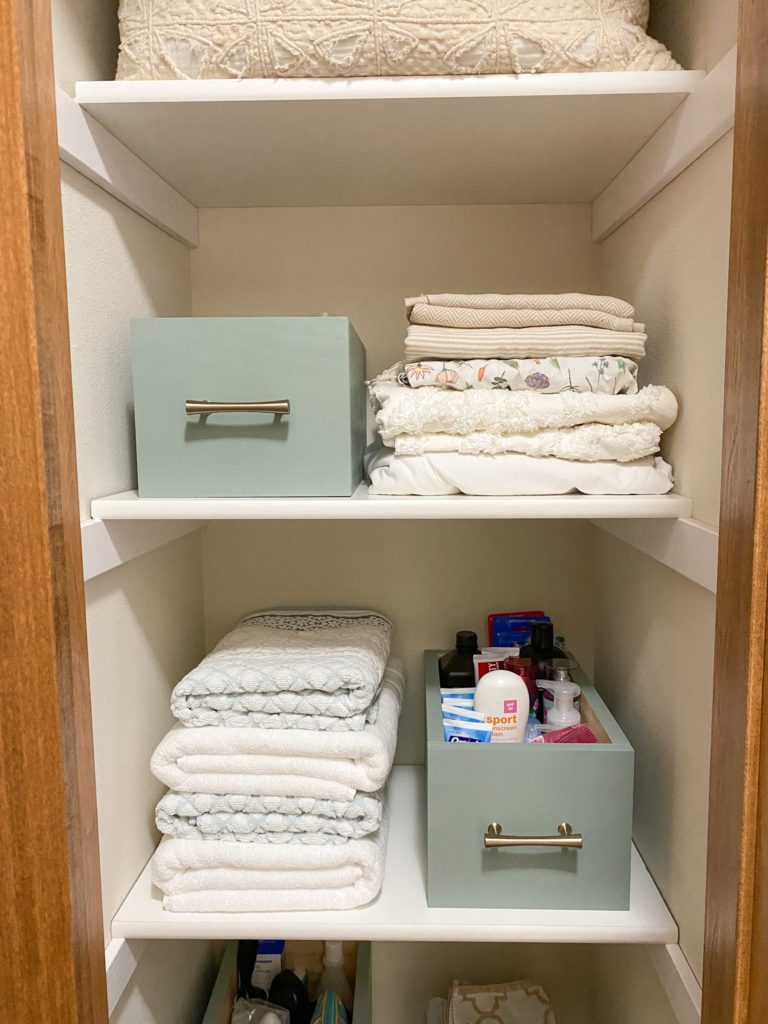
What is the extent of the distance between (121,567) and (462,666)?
18.4 inches

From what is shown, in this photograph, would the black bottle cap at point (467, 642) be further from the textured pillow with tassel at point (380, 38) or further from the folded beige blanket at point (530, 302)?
the textured pillow with tassel at point (380, 38)

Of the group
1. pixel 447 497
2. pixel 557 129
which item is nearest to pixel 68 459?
pixel 447 497

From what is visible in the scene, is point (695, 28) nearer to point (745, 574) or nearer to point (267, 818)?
point (745, 574)

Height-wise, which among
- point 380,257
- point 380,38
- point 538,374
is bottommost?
point 538,374

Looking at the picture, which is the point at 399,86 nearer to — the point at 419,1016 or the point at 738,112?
the point at 738,112

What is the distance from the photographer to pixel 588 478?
2.77 ft

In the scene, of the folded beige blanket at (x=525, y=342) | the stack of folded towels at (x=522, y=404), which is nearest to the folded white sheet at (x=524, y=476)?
the stack of folded towels at (x=522, y=404)

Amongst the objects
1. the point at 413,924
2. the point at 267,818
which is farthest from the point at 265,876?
the point at 413,924

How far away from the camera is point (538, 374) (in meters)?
0.87

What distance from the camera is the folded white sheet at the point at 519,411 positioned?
0.84 m

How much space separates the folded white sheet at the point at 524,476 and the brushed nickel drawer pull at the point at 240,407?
0.47ft

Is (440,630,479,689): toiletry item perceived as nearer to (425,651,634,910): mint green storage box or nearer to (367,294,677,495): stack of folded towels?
(425,651,634,910): mint green storage box

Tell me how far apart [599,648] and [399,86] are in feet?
2.70

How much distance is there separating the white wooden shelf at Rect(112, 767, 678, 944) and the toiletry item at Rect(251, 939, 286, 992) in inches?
16.9
